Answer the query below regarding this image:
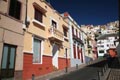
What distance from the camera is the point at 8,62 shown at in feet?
37.8

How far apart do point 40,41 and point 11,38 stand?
5.37m

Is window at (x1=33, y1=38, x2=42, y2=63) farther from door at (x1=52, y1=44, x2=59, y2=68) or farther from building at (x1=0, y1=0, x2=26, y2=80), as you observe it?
door at (x1=52, y1=44, x2=59, y2=68)

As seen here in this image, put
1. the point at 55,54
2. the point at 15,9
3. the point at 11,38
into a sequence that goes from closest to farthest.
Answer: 1. the point at 11,38
2. the point at 15,9
3. the point at 55,54

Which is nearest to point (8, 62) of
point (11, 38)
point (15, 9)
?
point (11, 38)

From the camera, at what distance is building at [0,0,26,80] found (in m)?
11.1

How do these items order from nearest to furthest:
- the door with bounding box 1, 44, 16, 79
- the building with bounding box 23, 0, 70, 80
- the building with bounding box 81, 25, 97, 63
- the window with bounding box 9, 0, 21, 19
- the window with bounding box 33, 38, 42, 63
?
the door with bounding box 1, 44, 16, 79 → the window with bounding box 9, 0, 21, 19 → the building with bounding box 23, 0, 70, 80 → the window with bounding box 33, 38, 42, 63 → the building with bounding box 81, 25, 97, 63

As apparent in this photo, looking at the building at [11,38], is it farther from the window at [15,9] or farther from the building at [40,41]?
the building at [40,41]

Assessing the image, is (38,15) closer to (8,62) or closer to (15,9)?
(15,9)

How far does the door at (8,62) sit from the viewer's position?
11.1 m

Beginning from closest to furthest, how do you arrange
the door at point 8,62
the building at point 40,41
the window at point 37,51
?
the door at point 8,62, the building at point 40,41, the window at point 37,51

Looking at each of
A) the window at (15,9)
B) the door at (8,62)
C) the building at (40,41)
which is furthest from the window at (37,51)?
the window at (15,9)

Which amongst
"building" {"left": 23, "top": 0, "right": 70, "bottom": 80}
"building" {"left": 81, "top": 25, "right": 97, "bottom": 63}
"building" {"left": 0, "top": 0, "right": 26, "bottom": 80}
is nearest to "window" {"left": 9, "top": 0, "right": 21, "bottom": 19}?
"building" {"left": 0, "top": 0, "right": 26, "bottom": 80}

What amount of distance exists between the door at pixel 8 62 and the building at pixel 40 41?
5.34ft

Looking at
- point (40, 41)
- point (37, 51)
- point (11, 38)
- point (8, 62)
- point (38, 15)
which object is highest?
point (38, 15)
